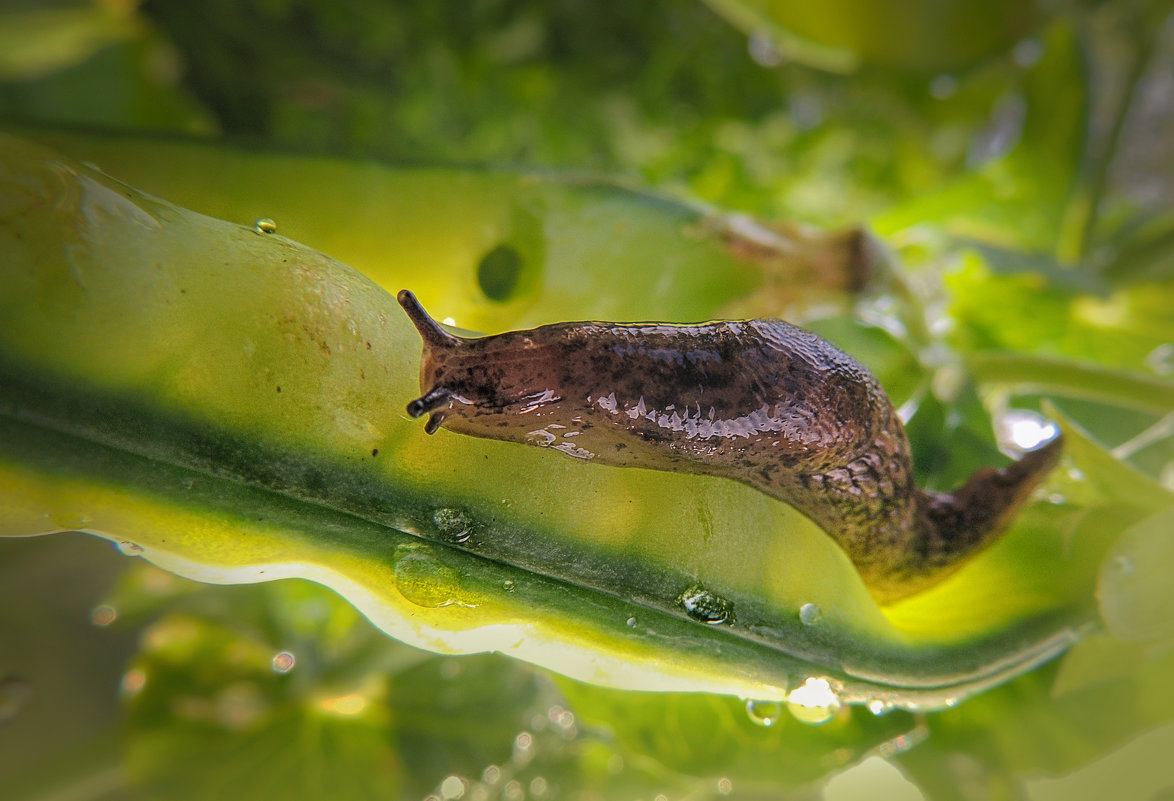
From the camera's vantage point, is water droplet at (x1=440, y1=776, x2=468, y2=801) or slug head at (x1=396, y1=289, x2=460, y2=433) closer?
slug head at (x1=396, y1=289, x2=460, y2=433)

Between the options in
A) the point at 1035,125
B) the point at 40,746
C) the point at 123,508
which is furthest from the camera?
the point at 1035,125

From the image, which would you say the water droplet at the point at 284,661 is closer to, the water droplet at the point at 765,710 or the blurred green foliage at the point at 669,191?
the blurred green foliage at the point at 669,191

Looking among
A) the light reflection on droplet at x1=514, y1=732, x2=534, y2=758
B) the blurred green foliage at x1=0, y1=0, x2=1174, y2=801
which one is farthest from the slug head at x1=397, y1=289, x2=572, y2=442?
the light reflection on droplet at x1=514, y1=732, x2=534, y2=758

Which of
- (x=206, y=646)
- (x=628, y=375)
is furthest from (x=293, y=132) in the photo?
(x=628, y=375)

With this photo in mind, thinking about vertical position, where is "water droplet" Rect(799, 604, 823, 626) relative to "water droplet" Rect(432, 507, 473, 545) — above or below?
above

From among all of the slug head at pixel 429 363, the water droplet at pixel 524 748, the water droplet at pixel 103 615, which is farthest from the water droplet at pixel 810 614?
the water droplet at pixel 103 615

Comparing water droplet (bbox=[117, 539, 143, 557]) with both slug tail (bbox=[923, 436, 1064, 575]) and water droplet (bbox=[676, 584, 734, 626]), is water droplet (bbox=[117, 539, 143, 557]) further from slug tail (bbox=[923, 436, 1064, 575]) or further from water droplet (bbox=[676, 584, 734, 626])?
slug tail (bbox=[923, 436, 1064, 575])

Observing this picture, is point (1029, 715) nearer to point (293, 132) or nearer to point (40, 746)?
point (40, 746)

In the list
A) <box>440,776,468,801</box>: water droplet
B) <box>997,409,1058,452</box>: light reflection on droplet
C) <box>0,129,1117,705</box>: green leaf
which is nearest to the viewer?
<box>0,129,1117,705</box>: green leaf
